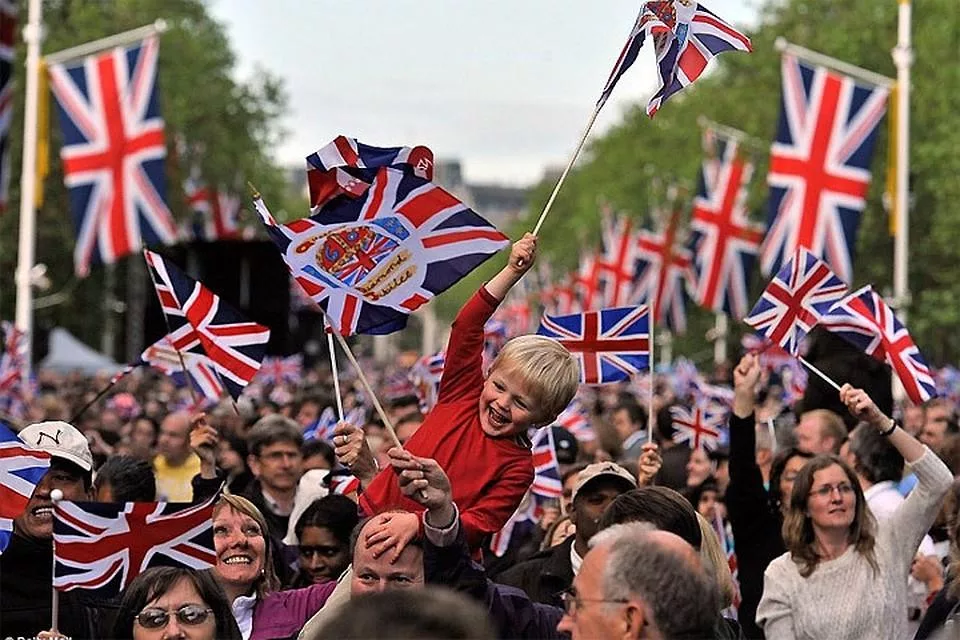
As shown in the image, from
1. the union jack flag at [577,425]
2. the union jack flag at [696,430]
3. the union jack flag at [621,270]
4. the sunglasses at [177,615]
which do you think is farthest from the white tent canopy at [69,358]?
the sunglasses at [177,615]

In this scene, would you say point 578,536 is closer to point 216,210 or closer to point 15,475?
point 15,475

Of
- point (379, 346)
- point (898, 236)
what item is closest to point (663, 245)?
point (898, 236)

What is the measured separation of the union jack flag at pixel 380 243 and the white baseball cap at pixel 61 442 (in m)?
0.96

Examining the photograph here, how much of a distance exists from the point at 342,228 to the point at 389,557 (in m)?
2.20

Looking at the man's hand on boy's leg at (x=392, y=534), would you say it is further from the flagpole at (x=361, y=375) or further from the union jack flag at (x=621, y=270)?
the union jack flag at (x=621, y=270)

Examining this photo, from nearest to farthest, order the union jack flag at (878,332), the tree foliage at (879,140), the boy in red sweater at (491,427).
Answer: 1. the boy in red sweater at (491,427)
2. the union jack flag at (878,332)
3. the tree foliage at (879,140)

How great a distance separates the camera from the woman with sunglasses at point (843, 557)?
22.1 ft

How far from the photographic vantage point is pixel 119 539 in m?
6.57

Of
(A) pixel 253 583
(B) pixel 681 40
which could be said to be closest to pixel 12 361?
(B) pixel 681 40

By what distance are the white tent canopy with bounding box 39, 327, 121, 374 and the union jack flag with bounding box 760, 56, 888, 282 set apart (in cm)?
2268

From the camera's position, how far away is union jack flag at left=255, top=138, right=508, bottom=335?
23.1ft

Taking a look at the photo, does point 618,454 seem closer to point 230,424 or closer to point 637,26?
point 230,424

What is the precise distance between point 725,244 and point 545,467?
21458 millimetres

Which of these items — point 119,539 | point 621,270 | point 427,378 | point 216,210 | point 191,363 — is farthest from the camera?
point 216,210
